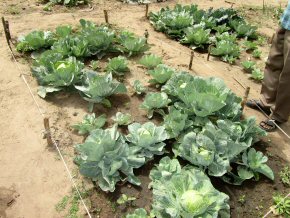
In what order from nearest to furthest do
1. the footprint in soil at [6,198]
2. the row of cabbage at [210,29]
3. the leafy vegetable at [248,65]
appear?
the footprint in soil at [6,198]
the leafy vegetable at [248,65]
the row of cabbage at [210,29]

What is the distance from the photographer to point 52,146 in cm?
369

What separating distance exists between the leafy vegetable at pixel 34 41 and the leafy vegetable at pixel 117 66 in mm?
1106

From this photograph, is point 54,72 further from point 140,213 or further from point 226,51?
point 226,51

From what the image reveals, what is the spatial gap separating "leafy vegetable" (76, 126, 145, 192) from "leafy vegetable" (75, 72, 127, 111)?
0.81m

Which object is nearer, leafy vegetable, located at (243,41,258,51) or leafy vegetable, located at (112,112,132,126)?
leafy vegetable, located at (112,112,132,126)

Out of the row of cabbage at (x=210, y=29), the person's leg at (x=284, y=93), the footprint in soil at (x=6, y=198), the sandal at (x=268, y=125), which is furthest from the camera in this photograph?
the row of cabbage at (x=210, y=29)

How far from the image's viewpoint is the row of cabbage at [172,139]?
3010mm

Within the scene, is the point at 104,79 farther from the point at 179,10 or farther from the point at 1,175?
the point at 179,10

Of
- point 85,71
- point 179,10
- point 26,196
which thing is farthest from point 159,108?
point 179,10

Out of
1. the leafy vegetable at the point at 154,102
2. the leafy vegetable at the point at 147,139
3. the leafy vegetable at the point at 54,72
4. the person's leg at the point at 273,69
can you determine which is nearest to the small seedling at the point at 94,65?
the leafy vegetable at the point at 54,72

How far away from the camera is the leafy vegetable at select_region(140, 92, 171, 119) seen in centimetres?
400

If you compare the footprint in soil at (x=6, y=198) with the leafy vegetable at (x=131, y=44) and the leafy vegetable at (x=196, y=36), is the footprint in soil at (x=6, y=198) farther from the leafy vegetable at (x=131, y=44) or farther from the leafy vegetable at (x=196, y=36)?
the leafy vegetable at (x=196, y=36)

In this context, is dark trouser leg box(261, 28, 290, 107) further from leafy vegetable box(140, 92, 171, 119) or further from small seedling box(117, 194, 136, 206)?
small seedling box(117, 194, 136, 206)

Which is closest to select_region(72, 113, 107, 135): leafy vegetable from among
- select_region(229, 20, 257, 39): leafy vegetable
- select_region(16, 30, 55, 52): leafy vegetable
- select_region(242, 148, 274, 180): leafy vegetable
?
select_region(242, 148, 274, 180): leafy vegetable
